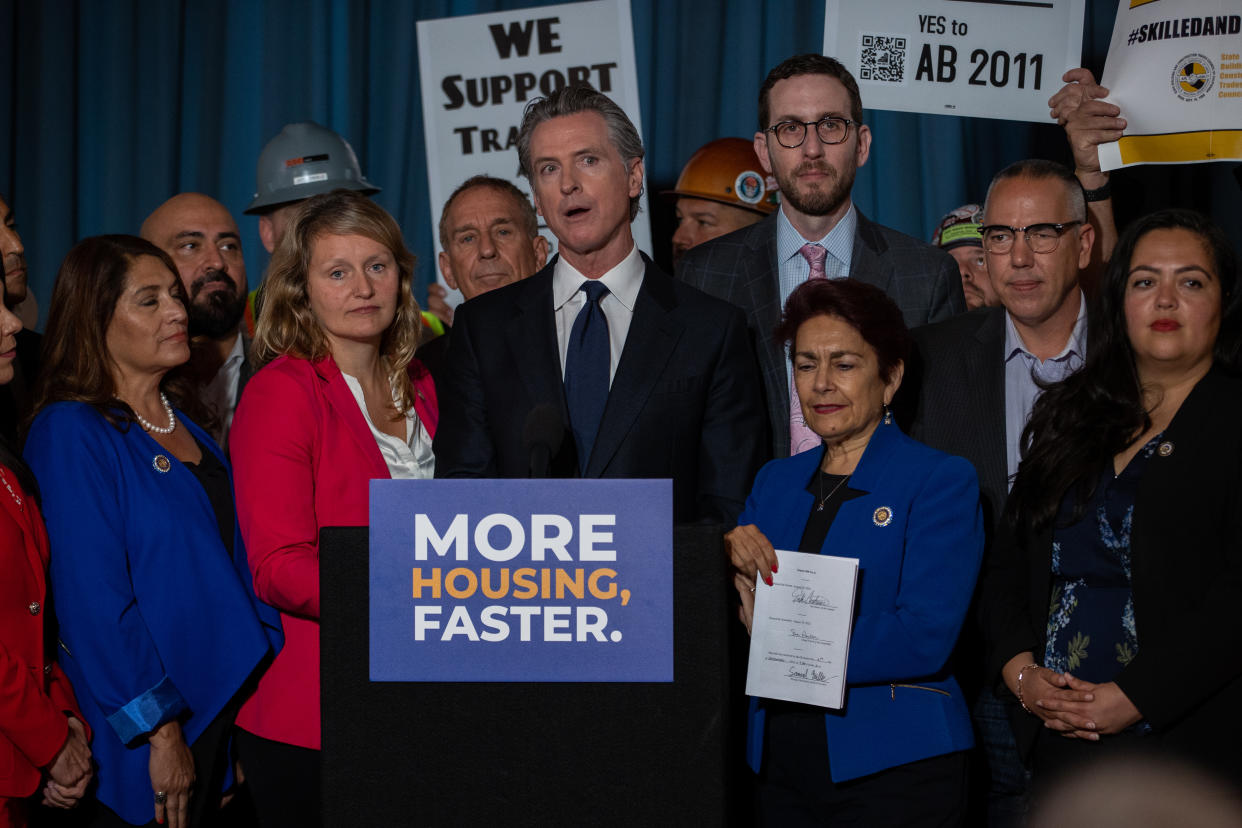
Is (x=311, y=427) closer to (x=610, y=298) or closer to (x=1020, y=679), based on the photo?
(x=610, y=298)

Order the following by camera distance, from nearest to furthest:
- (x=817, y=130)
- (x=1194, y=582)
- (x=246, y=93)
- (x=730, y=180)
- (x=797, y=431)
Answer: (x=1194, y=582) → (x=797, y=431) → (x=817, y=130) → (x=730, y=180) → (x=246, y=93)

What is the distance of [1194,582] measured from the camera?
2166mm

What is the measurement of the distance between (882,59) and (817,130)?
0.82 meters

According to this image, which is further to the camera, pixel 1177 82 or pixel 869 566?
pixel 1177 82

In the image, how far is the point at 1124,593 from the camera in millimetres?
2248

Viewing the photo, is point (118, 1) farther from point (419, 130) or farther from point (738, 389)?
point (738, 389)

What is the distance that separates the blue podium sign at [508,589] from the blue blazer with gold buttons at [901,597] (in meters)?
0.77

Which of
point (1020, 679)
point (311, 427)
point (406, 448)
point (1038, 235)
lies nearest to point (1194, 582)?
point (1020, 679)

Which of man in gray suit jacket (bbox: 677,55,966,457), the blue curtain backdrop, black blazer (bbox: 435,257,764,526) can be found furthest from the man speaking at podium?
the blue curtain backdrop

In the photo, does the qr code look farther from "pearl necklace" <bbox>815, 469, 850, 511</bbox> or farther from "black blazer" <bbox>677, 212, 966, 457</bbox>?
"pearl necklace" <bbox>815, 469, 850, 511</bbox>

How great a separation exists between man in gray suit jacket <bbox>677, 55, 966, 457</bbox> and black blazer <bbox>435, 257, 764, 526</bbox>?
0.48m

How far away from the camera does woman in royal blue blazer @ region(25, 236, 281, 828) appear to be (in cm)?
233

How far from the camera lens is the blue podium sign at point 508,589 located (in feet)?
4.92

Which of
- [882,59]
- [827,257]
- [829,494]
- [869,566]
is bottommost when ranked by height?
[869,566]
